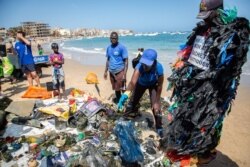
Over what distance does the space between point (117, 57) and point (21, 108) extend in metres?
2.71

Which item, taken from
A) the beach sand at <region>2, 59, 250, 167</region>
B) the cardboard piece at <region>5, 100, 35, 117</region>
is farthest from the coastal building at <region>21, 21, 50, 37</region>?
the cardboard piece at <region>5, 100, 35, 117</region>

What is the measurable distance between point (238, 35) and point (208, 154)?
1.68 m

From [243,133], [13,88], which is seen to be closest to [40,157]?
[243,133]

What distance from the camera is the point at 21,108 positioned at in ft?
17.4

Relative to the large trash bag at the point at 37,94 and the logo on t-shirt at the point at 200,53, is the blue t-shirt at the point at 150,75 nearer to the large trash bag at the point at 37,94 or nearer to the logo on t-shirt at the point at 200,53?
the logo on t-shirt at the point at 200,53

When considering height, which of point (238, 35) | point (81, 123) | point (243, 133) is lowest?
point (243, 133)

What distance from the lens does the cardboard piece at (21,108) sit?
5168mm

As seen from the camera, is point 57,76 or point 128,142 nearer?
point 128,142

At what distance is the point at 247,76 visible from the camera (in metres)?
10.2

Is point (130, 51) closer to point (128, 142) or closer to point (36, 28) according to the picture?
point (128, 142)

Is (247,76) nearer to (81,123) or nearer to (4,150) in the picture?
(81,123)

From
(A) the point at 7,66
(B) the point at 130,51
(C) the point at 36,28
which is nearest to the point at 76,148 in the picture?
(A) the point at 7,66

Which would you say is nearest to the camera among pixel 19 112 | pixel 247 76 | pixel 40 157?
pixel 40 157

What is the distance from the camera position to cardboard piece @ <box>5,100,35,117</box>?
5.17 m
